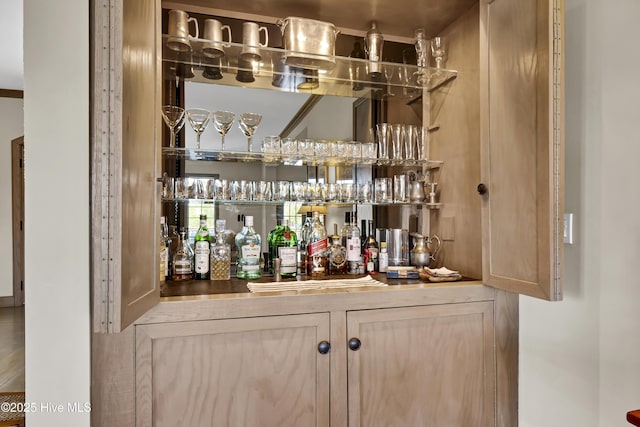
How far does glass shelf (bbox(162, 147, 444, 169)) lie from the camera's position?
161cm

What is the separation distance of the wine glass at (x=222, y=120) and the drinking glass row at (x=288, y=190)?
0.21 meters

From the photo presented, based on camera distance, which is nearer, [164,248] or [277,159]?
[164,248]

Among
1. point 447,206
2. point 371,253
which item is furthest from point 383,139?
point 371,253

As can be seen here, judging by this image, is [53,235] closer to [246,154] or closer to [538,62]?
[246,154]

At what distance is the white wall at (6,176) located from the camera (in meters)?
4.76

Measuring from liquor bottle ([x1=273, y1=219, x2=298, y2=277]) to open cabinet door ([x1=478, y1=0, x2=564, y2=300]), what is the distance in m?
0.76

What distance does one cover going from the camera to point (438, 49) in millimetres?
1831

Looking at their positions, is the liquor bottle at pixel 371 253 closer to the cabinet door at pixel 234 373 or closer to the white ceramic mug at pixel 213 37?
the cabinet door at pixel 234 373

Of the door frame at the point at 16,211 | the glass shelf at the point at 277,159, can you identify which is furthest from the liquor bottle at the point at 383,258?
the door frame at the point at 16,211

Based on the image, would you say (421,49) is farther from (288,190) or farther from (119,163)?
(119,163)

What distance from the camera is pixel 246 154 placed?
1.63m

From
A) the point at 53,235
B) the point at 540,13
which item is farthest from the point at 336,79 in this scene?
the point at 53,235

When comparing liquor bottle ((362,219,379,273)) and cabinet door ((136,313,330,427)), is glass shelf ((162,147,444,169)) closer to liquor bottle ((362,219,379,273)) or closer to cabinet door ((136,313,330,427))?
liquor bottle ((362,219,379,273))

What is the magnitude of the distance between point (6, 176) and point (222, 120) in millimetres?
4681
